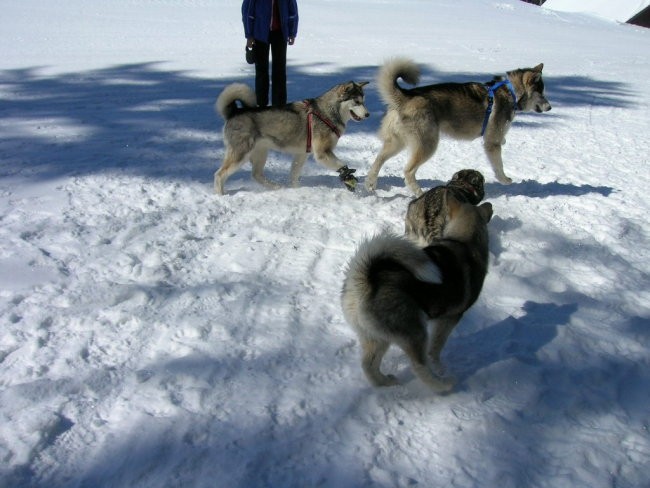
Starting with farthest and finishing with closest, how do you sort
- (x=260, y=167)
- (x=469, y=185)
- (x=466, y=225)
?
(x=260, y=167), (x=469, y=185), (x=466, y=225)

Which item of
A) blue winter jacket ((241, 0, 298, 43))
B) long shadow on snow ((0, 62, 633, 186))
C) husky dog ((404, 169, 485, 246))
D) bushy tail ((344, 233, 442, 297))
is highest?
blue winter jacket ((241, 0, 298, 43))

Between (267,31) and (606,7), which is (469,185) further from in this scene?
(606,7)

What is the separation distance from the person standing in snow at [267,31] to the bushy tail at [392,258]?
535 cm

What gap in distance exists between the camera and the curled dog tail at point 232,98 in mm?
6090

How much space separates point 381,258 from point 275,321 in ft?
4.11

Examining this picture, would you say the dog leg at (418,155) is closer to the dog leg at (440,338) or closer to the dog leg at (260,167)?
the dog leg at (260,167)

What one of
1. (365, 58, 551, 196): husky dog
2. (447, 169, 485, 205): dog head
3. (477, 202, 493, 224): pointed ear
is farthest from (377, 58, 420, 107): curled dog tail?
(477, 202, 493, 224): pointed ear

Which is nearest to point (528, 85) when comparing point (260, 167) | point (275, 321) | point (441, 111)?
point (441, 111)

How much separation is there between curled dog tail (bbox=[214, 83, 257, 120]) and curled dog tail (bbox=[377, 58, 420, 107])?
1.51 metres

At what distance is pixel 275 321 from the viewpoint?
155 inches

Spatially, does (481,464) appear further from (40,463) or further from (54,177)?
(54,177)

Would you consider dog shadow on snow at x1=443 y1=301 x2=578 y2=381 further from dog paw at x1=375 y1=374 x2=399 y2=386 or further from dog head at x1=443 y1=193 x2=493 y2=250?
dog head at x1=443 y1=193 x2=493 y2=250

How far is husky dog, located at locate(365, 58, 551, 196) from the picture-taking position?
6238 millimetres

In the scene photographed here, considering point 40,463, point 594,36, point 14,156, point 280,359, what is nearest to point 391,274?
point 280,359
